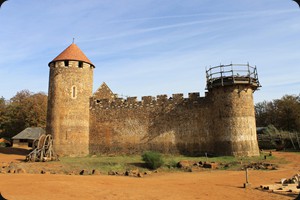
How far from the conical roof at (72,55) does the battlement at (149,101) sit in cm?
429

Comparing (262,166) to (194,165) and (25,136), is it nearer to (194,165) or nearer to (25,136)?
(194,165)

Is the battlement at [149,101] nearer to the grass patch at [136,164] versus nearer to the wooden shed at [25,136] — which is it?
the grass patch at [136,164]

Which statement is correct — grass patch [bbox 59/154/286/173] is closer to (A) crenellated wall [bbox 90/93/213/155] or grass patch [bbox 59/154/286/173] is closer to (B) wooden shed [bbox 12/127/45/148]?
(A) crenellated wall [bbox 90/93/213/155]

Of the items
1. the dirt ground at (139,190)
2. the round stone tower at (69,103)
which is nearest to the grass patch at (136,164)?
the round stone tower at (69,103)

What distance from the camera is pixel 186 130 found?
23000mm

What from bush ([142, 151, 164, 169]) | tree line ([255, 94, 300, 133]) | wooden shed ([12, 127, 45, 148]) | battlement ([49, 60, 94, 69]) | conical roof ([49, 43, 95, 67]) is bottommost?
bush ([142, 151, 164, 169])

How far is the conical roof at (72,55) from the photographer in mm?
25500

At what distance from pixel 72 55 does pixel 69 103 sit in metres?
5.00

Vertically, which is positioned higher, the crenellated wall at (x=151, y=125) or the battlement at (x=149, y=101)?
the battlement at (x=149, y=101)

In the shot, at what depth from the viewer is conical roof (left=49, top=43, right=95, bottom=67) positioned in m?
25.5

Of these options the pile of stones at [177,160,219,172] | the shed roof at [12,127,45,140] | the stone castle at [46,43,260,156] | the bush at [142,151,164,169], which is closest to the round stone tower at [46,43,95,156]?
the stone castle at [46,43,260,156]

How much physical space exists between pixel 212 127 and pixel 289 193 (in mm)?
11714

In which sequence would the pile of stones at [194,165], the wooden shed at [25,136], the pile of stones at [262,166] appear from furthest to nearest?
the wooden shed at [25,136]
the pile of stones at [194,165]
the pile of stones at [262,166]

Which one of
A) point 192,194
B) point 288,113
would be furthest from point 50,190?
point 288,113
